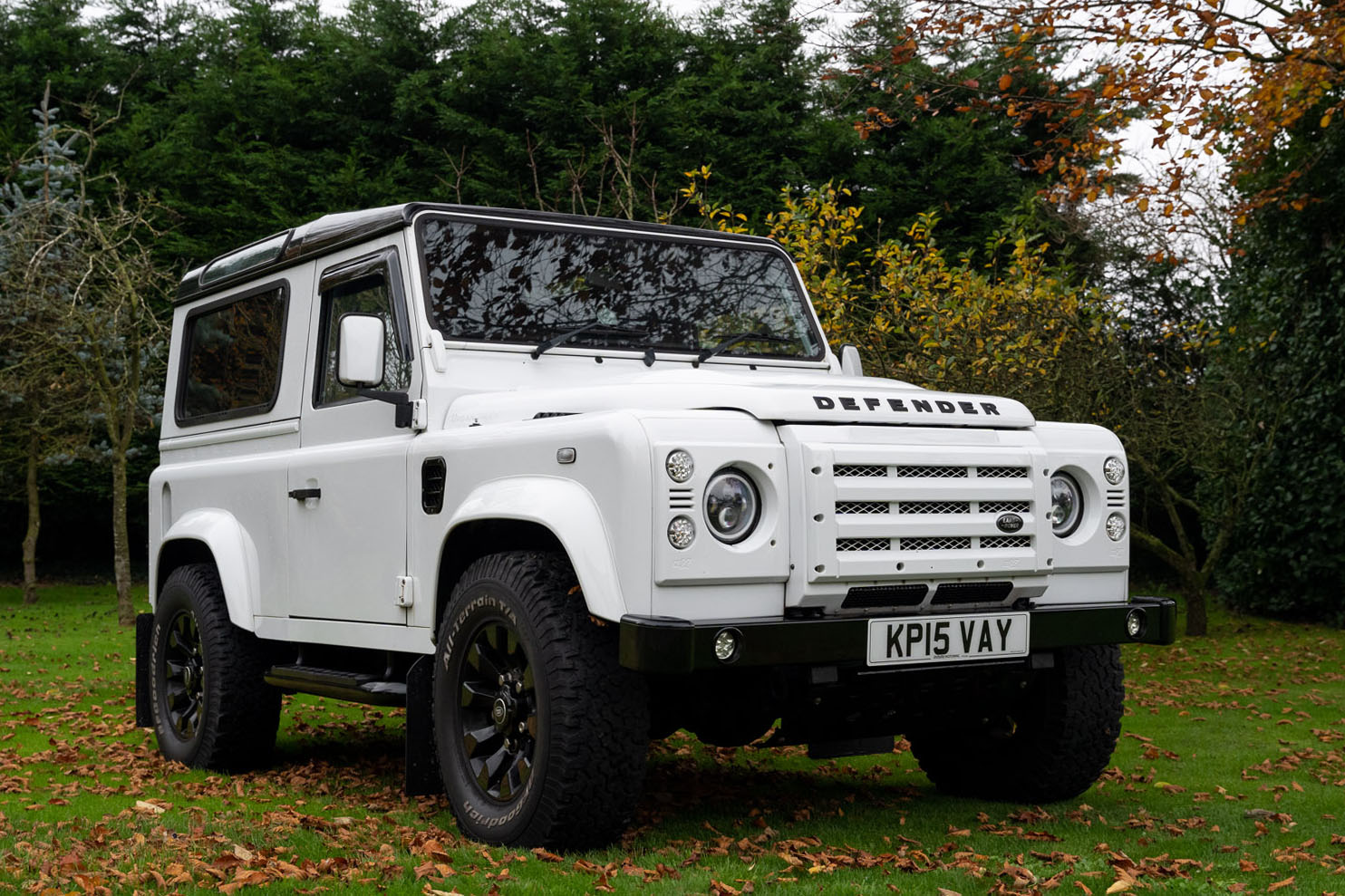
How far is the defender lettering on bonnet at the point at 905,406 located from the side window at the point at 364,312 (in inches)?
70.8

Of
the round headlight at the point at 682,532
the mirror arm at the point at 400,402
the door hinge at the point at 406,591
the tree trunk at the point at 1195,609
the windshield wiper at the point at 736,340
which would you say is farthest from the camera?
the tree trunk at the point at 1195,609

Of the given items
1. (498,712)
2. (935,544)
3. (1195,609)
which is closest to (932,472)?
(935,544)

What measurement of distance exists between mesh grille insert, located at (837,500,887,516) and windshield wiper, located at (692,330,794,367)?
5.21ft

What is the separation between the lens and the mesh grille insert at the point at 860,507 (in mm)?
4633

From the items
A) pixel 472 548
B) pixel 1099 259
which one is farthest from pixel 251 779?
pixel 1099 259

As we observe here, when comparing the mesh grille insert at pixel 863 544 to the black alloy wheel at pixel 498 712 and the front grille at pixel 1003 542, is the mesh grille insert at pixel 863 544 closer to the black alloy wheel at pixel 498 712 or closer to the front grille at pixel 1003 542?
the front grille at pixel 1003 542

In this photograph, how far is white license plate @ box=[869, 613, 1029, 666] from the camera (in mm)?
4676

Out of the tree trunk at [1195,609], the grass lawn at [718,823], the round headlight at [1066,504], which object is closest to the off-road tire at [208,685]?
the grass lawn at [718,823]

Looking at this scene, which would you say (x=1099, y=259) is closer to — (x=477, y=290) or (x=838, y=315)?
(x=838, y=315)

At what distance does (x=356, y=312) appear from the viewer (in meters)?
6.29

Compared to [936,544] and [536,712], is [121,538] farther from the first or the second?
[936,544]

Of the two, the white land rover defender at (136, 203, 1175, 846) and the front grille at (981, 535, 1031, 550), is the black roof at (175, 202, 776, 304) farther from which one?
the front grille at (981, 535, 1031, 550)

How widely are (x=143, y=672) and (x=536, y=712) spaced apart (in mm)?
3595

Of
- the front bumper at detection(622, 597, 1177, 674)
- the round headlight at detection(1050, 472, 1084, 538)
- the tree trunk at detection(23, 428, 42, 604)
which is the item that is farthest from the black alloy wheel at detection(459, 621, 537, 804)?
the tree trunk at detection(23, 428, 42, 604)
